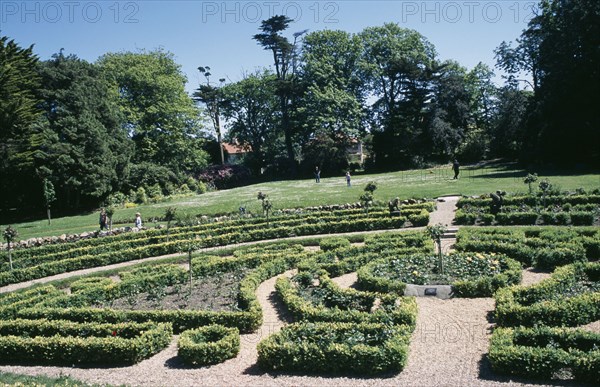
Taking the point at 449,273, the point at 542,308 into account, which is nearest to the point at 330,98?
the point at 449,273

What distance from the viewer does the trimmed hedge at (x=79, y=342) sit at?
11.1m

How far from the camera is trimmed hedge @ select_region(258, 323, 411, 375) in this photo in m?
9.69

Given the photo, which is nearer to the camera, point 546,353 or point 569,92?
point 546,353

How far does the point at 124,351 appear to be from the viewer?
11.0 m

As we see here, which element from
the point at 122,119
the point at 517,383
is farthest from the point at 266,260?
the point at 122,119

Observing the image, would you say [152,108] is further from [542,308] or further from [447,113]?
[542,308]

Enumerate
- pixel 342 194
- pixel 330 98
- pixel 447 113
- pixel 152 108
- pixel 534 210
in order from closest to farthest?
1. pixel 534 210
2. pixel 342 194
3. pixel 152 108
4. pixel 447 113
5. pixel 330 98

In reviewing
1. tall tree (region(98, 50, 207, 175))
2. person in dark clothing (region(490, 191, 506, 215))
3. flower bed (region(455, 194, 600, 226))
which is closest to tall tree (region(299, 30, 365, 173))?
tall tree (region(98, 50, 207, 175))

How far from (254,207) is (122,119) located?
26.3 metres

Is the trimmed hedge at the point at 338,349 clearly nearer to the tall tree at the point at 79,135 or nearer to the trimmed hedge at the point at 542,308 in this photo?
the trimmed hedge at the point at 542,308

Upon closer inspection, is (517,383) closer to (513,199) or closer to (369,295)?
(369,295)

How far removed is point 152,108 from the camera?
55469 mm

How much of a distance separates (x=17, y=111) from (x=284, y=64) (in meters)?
35.1

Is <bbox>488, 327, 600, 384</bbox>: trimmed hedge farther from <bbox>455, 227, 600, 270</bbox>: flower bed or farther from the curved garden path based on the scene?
<bbox>455, 227, 600, 270</bbox>: flower bed
